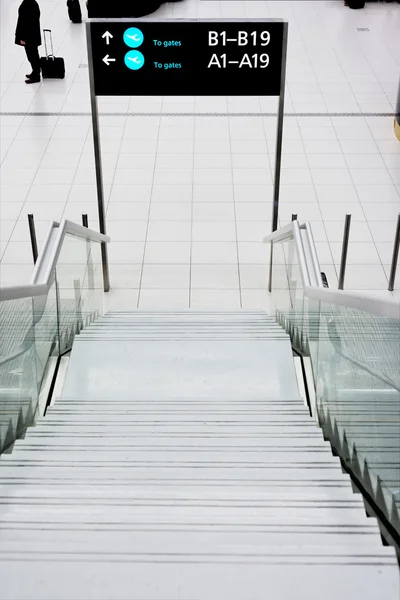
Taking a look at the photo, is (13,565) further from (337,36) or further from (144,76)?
(337,36)

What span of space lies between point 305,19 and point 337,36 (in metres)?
1.14

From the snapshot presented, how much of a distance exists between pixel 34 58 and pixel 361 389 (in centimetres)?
919

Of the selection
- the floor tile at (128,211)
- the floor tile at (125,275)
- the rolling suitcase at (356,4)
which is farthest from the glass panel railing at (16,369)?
the rolling suitcase at (356,4)

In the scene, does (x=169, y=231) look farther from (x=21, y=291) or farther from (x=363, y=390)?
(x=363, y=390)

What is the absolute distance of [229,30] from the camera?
5.77m

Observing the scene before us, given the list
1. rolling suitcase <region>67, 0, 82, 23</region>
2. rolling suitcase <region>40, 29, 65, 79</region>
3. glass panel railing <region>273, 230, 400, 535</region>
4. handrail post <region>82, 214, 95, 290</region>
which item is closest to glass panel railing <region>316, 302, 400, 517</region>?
glass panel railing <region>273, 230, 400, 535</region>

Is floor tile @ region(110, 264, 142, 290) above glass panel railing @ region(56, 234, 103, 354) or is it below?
below

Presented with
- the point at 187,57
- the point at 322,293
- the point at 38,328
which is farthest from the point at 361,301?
the point at 187,57

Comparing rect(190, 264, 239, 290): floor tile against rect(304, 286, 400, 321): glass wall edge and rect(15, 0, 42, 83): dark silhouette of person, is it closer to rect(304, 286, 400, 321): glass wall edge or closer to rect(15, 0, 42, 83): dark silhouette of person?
rect(304, 286, 400, 321): glass wall edge

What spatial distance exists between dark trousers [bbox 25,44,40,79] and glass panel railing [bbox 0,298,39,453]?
26.1 ft

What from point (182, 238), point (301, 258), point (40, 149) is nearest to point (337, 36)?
point (40, 149)

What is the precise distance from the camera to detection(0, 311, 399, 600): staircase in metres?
2.30

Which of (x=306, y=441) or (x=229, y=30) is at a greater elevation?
(x=229, y=30)

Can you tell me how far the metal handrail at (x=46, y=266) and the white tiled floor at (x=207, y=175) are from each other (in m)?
1.84
